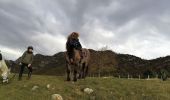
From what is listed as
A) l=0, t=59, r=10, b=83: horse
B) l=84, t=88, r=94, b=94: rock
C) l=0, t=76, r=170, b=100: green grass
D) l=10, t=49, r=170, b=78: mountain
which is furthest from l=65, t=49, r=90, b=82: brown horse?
l=10, t=49, r=170, b=78: mountain

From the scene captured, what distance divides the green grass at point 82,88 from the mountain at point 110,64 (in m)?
69.8

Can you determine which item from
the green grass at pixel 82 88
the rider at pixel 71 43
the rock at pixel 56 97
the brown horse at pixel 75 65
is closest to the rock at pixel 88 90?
A: the green grass at pixel 82 88

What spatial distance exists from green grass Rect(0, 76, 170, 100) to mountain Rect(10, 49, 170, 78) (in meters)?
69.8

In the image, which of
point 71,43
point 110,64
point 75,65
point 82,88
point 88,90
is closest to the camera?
point 88,90

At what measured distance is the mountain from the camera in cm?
10634

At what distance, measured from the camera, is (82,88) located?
73.3ft

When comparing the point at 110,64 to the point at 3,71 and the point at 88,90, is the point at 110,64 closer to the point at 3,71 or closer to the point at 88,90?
the point at 3,71

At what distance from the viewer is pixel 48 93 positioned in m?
21.0

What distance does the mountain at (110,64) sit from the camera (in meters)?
106

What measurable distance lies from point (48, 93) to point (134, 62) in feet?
386

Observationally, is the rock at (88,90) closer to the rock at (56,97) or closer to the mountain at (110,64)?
the rock at (56,97)

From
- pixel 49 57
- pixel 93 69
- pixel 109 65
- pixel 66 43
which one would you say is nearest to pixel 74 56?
pixel 66 43

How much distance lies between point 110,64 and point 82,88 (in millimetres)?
102094

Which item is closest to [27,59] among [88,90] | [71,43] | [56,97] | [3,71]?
[3,71]
